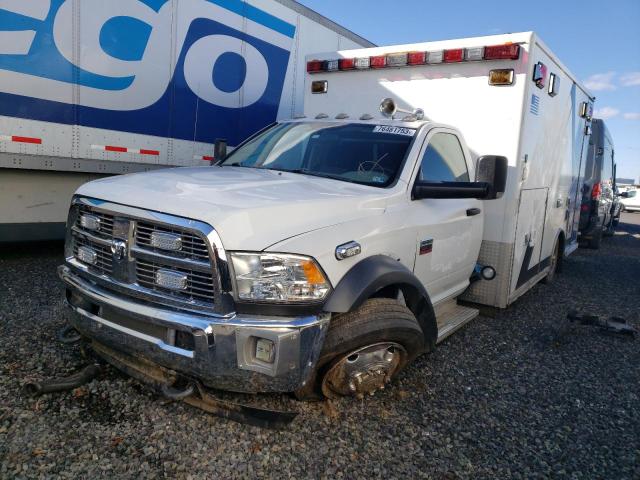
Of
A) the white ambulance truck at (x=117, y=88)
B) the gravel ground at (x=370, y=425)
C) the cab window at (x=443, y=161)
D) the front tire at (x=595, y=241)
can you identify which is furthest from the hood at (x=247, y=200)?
the front tire at (x=595, y=241)

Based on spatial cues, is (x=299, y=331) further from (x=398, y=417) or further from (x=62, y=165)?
(x=62, y=165)

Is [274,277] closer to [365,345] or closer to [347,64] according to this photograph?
[365,345]

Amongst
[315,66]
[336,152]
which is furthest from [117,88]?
[336,152]

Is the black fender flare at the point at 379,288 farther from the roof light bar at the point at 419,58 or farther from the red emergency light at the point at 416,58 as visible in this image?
the red emergency light at the point at 416,58

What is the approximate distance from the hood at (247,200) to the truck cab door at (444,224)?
0.55 m

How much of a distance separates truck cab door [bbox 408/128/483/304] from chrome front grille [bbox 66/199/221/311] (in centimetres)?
158

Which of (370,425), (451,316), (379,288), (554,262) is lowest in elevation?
(370,425)

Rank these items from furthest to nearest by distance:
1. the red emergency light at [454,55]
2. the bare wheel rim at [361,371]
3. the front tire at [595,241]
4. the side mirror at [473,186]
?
the front tire at [595,241]
the red emergency light at [454,55]
the side mirror at [473,186]
the bare wheel rim at [361,371]

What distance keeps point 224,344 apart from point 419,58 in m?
3.78

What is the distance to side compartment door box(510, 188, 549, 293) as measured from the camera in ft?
17.1

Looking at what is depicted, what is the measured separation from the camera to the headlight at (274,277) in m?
2.52

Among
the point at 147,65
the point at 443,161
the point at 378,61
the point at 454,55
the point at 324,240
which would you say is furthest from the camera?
the point at 147,65

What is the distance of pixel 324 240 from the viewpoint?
275 centimetres

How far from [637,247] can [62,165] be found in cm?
1369
